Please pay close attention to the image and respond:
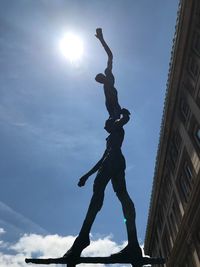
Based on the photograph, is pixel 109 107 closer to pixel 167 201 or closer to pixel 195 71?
pixel 195 71

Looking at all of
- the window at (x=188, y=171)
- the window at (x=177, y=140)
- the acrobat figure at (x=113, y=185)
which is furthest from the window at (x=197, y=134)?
the acrobat figure at (x=113, y=185)

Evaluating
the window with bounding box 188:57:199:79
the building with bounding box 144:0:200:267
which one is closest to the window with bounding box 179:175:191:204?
the building with bounding box 144:0:200:267

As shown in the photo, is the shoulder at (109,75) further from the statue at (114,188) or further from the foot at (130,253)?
the foot at (130,253)

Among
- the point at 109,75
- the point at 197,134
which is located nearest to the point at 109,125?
the point at 109,75

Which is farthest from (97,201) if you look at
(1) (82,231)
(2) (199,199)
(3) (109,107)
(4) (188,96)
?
(4) (188,96)

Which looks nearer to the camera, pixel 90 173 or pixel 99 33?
pixel 90 173

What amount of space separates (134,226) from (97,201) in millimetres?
833

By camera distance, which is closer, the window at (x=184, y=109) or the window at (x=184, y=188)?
the window at (x=184, y=188)

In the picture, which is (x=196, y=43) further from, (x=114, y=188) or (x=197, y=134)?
(x=114, y=188)

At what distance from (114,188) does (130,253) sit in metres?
1.41

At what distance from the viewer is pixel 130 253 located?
5695 mm

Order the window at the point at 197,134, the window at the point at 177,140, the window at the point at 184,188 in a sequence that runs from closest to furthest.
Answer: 1. the window at the point at 197,134
2. the window at the point at 184,188
3. the window at the point at 177,140

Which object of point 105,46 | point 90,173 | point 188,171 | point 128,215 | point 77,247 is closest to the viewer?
point 77,247

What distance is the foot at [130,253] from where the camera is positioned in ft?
18.5
